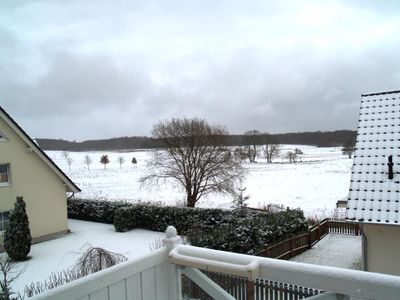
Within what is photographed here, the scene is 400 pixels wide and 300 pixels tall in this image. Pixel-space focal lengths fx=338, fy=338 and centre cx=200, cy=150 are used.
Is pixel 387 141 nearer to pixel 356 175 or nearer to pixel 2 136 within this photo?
pixel 356 175

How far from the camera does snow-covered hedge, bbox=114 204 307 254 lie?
12.0m

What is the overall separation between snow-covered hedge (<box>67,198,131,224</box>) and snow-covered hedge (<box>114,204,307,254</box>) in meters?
1.87

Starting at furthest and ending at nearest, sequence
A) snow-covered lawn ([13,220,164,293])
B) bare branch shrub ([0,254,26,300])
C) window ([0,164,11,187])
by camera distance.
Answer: window ([0,164,11,187]) < snow-covered lawn ([13,220,164,293]) < bare branch shrub ([0,254,26,300])

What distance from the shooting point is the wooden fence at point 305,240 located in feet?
44.0

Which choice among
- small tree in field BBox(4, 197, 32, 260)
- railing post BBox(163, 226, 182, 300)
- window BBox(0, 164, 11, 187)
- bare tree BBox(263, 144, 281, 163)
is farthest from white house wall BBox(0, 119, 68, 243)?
bare tree BBox(263, 144, 281, 163)

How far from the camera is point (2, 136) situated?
16812 millimetres

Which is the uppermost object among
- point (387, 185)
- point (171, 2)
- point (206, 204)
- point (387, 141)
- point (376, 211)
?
point (171, 2)

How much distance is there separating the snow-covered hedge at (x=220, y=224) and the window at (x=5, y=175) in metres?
5.90

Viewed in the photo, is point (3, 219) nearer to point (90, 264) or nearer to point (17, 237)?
point (17, 237)

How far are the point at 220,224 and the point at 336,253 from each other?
575cm

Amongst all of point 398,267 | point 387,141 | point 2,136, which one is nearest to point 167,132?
point 2,136

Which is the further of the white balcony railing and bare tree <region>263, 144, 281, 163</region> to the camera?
bare tree <region>263, 144, 281, 163</region>

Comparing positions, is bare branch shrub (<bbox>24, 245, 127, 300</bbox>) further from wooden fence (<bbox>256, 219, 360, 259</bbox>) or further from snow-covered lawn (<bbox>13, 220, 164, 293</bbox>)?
wooden fence (<bbox>256, 219, 360, 259</bbox>)

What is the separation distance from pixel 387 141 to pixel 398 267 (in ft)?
11.8
